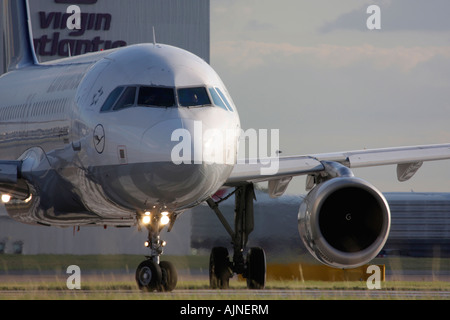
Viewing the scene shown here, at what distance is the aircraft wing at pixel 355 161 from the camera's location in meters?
22.1

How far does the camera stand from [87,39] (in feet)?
155

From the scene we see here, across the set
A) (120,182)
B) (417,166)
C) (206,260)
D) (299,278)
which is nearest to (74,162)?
(120,182)

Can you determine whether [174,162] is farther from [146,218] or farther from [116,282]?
[116,282]

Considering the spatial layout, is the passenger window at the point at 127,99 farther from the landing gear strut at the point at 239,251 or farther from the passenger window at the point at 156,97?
the landing gear strut at the point at 239,251

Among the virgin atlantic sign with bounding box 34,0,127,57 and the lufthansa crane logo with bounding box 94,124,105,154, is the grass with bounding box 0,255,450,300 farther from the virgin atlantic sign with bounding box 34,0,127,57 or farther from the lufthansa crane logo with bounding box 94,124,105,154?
the virgin atlantic sign with bounding box 34,0,127,57

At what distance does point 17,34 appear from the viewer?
97.9 ft

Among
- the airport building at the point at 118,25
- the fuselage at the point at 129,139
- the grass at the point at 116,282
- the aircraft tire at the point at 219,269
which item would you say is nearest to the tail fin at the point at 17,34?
the grass at the point at 116,282

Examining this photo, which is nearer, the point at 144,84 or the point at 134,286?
the point at 144,84

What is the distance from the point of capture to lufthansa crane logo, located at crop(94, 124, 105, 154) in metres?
17.9

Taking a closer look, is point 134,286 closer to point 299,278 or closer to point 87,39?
point 299,278

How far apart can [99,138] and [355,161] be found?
677 centimetres

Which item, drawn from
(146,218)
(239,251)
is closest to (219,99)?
(146,218)

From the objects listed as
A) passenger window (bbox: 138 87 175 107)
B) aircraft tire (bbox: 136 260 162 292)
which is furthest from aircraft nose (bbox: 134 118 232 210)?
aircraft tire (bbox: 136 260 162 292)
